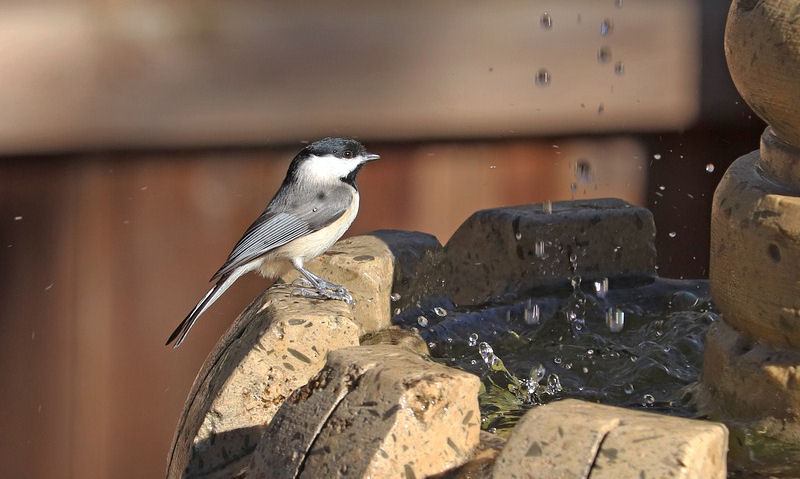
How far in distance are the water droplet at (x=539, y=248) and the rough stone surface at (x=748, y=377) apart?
0.95 meters

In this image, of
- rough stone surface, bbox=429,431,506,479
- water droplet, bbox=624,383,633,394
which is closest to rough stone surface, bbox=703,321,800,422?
water droplet, bbox=624,383,633,394

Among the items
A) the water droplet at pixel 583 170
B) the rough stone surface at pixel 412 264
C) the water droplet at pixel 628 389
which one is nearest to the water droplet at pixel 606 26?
the water droplet at pixel 583 170

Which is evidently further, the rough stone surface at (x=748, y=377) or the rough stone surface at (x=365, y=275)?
the rough stone surface at (x=365, y=275)

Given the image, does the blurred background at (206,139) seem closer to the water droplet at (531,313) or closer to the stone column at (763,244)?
the water droplet at (531,313)

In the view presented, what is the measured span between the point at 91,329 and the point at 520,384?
2.09 meters

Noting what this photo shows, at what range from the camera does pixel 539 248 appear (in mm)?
3633

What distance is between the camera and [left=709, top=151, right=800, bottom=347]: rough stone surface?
2.40 metres

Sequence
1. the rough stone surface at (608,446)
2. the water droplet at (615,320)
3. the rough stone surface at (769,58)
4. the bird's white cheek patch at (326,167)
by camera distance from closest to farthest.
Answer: the rough stone surface at (608,446) < the rough stone surface at (769,58) < the water droplet at (615,320) < the bird's white cheek patch at (326,167)

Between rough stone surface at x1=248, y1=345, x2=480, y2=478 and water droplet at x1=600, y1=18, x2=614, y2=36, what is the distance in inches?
117

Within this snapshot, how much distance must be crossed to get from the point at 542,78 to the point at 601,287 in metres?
1.34

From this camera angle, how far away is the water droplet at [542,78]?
4.75 meters

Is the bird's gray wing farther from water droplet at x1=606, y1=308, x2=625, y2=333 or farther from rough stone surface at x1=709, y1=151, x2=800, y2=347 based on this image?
rough stone surface at x1=709, y1=151, x2=800, y2=347

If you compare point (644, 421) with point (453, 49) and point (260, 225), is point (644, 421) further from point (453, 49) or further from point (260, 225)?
point (453, 49)

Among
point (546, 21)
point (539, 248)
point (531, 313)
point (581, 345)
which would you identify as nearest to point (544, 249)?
point (539, 248)
